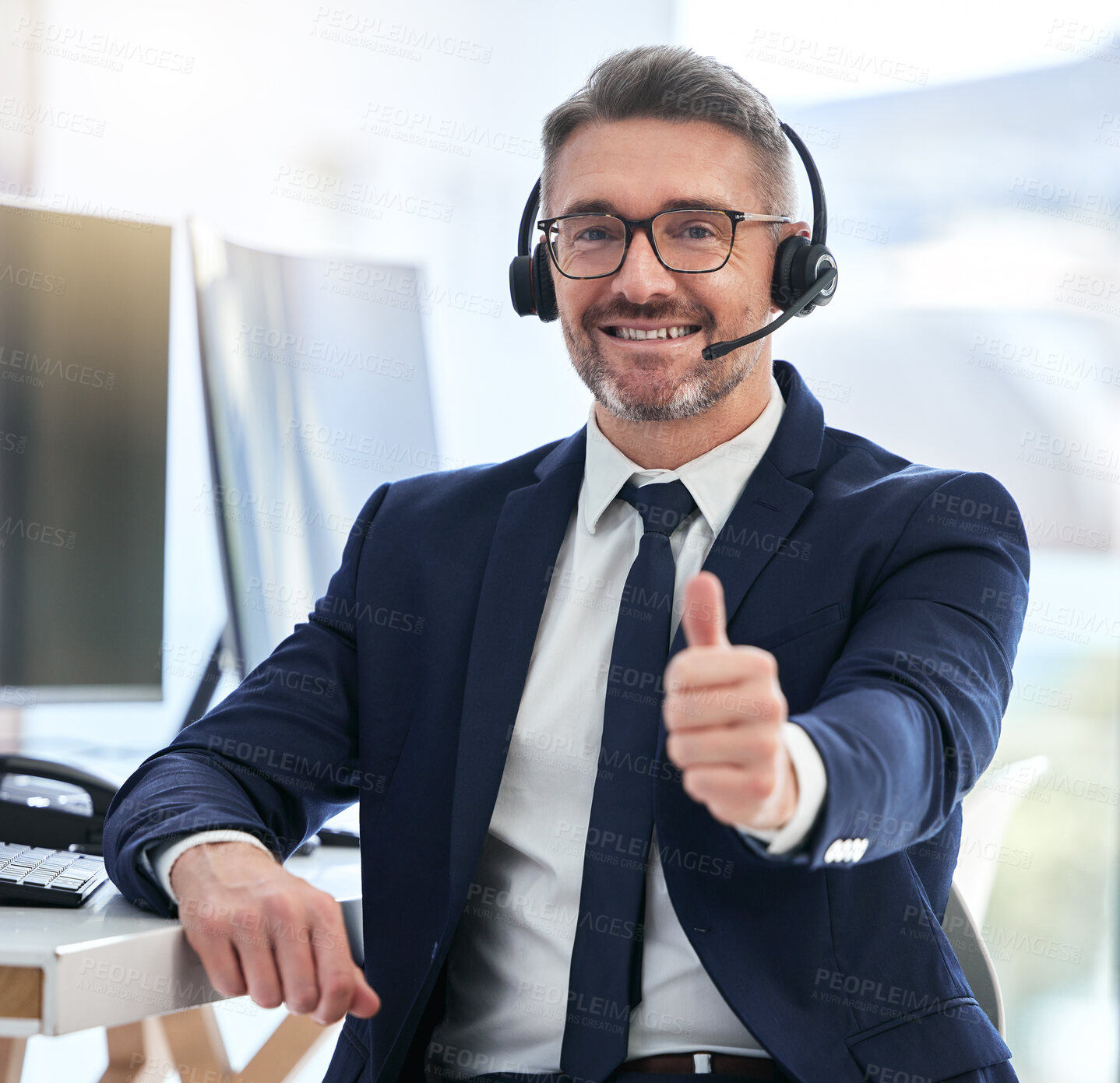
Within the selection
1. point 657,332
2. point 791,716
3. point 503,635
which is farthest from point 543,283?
point 791,716

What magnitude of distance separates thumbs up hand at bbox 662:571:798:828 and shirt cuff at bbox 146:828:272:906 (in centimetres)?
45

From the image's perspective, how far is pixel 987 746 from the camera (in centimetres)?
89

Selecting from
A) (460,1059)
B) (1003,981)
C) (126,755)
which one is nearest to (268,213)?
(126,755)

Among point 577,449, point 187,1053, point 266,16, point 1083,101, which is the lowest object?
point 187,1053

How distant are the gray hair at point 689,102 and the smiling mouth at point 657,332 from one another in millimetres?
149

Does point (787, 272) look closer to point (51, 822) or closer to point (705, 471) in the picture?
point (705, 471)

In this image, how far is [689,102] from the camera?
1183 mm

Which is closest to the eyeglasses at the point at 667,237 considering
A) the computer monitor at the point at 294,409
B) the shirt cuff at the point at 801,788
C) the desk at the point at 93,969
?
the computer monitor at the point at 294,409

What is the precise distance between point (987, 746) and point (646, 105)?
0.75m

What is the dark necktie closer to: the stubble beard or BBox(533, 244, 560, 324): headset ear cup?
the stubble beard

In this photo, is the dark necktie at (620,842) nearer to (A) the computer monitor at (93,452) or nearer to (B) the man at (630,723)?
(B) the man at (630,723)

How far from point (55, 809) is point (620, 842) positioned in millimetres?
713

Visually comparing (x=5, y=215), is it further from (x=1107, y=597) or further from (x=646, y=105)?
(x=1107, y=597)

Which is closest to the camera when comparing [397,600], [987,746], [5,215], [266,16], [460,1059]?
[987,746]
